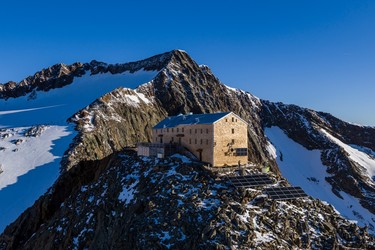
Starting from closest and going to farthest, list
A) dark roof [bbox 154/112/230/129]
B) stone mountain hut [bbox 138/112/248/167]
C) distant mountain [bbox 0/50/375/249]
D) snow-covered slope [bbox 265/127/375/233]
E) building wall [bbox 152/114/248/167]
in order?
distant mountain [bbox 0/50/375/249] < building wall [bbox 152/114/248/167] < stone mountain hut [bbox 138/112/248/167] < dark roof [bbox 154/112/230/129] < snow-covered slope [bbox 265/127/375/233]

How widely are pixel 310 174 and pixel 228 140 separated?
92264 millimetres

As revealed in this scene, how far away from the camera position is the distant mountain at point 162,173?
39.6 meters

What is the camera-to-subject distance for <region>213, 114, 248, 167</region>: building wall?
175ft

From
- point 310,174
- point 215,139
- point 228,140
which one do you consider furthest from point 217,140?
point 310,174

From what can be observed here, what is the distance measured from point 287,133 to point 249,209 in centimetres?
12581

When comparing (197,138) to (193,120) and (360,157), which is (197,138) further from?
(360,157)

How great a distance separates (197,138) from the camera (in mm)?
55812

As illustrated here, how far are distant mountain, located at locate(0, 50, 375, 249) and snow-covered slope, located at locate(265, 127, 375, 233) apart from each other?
44 cm

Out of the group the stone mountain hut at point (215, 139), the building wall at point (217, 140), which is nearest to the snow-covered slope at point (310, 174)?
the stone mountain hut at point (215, 139)

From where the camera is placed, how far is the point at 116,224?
4347 centimetres

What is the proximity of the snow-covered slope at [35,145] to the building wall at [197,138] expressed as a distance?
2380 cm

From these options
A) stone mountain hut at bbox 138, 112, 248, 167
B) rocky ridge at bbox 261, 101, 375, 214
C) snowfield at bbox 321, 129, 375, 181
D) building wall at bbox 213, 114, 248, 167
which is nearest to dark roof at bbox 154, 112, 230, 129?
stone mountain hut at bbox 138, 112, 248, 167

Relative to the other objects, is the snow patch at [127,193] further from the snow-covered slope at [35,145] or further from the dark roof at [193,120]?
the snow-covered slope at [35,145]

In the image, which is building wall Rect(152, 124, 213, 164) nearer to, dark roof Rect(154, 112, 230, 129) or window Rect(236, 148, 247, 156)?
dark roof Rect(154, 112, 230, 129)
